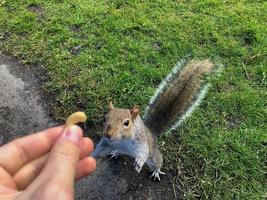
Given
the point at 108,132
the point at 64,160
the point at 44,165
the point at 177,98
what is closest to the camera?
the point at 64,160

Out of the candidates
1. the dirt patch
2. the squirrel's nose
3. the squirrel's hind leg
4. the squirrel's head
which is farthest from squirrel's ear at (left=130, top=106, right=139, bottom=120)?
the dirt patch

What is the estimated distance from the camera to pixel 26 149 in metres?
1.75

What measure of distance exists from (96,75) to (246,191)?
133cm

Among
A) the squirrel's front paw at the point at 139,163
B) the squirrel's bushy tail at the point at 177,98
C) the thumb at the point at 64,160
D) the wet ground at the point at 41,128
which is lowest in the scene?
the wet ground at the point at 41,128

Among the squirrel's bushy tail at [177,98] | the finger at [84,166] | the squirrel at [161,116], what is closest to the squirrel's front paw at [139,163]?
the squirrel at [161,116]

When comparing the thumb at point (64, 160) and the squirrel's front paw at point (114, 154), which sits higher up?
the thumb at point (64, 160)

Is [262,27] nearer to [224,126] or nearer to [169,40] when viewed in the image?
[169,40]

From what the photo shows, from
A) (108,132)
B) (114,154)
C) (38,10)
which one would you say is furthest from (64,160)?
(38,10)

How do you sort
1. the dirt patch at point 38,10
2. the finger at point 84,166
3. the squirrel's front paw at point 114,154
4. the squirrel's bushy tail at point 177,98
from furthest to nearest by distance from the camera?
the dirt patch at point 38,10
the squirrel's front paw at point 114,154
the squirrel's bushy tail at point 177,98
the finger at point 84,166

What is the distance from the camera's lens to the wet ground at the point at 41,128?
2.60 metres

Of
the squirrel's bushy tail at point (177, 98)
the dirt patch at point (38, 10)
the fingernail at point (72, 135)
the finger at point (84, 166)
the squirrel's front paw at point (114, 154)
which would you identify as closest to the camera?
the fingernail at point (72, 135)

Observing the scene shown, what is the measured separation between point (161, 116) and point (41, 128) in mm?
851

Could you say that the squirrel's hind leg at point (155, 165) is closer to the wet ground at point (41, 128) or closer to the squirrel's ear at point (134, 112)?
the wet ground at point (41, 128)

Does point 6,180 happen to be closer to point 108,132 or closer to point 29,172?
point 29,172
